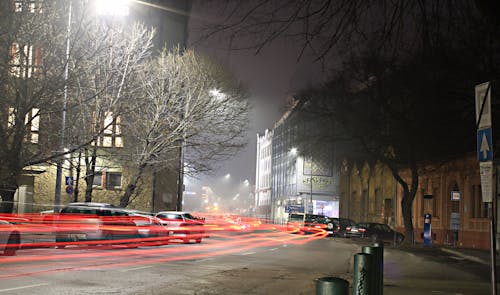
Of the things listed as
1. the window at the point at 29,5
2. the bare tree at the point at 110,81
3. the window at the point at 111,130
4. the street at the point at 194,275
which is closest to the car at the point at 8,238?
the street at the point at 194,275

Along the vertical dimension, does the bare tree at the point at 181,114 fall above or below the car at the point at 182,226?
above

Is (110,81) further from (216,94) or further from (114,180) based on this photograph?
(114,180)

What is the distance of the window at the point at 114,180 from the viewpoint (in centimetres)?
4488

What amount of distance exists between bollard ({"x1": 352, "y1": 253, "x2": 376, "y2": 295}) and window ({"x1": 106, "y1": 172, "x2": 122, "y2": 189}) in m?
40.6

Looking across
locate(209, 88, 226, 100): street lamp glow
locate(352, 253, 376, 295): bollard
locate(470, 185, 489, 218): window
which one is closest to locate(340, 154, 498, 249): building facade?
locate(470, 185, 489, 218): window

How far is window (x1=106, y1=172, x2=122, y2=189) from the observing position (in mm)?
44875

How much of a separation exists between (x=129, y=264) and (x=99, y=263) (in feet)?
2.63

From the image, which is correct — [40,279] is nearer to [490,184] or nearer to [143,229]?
[490,184]

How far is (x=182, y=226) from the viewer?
27.5 meters

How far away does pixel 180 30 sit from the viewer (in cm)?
4828

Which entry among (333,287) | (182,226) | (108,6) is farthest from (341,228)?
(333,287)

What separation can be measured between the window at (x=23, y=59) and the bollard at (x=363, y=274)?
57.8ft

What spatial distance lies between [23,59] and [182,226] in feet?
34.6

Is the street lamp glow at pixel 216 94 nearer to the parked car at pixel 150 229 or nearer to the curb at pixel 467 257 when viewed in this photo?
the parked car at pixel 150 229
